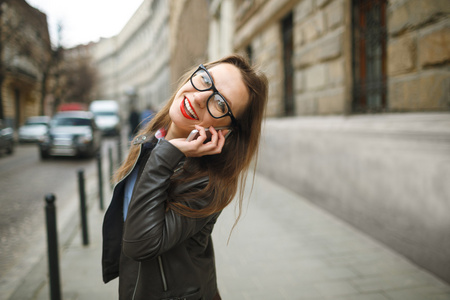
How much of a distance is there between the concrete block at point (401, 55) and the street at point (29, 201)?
4601 mm

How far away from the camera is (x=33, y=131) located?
20125 mm

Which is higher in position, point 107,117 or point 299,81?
point 107,117

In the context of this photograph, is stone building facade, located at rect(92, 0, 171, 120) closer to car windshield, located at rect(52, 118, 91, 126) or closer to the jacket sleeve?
car windshield, located at rect(52, 118, 91, 126)

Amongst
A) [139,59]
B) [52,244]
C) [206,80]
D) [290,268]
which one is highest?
[139,59]

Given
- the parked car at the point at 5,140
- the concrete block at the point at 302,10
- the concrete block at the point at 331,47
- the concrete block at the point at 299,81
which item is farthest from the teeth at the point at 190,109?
the parked car at the point at 5,140

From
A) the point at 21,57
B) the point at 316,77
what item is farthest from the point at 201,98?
the point at 21,57

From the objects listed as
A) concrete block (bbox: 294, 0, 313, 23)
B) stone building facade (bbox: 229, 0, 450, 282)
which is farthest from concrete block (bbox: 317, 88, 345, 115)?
concrete block (bbox: 294, 0, 313, 23)

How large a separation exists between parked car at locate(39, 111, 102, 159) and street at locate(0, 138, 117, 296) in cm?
34

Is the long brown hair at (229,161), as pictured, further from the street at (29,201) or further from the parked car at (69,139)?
the parked car at (69,139)

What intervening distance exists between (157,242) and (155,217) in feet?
0.27

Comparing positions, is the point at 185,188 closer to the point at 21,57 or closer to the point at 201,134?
the point at 201,134

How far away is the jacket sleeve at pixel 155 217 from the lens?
122 centimetres

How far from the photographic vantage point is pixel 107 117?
29.1 metres

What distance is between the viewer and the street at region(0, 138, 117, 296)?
4.19 meters
